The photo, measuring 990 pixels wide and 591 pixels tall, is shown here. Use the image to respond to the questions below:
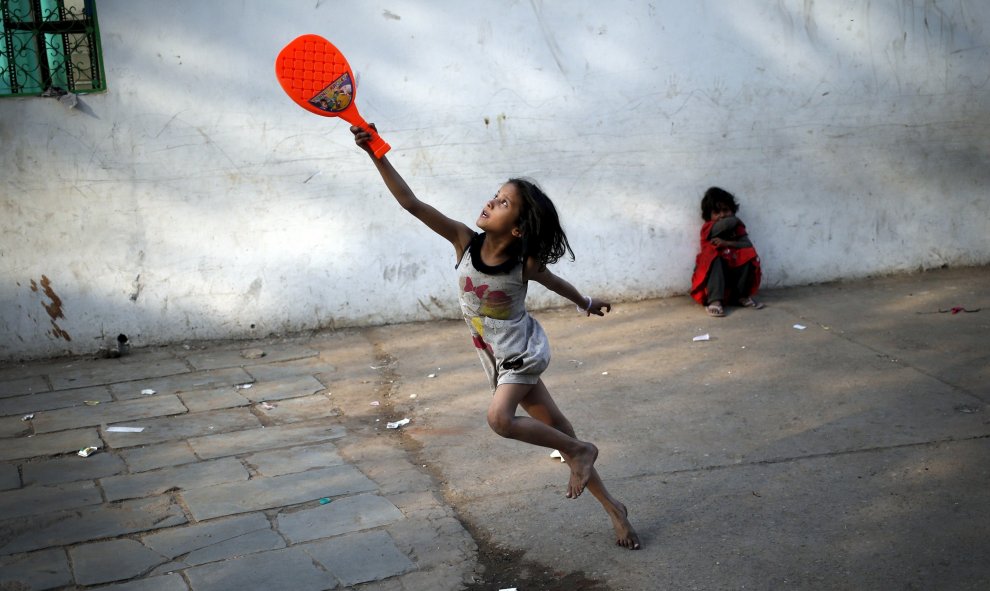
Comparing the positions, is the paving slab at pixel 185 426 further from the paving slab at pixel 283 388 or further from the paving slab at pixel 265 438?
the paving slab at pixel 283 388

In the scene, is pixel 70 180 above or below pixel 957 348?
above

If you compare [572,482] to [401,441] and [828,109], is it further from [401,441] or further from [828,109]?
[828,109]

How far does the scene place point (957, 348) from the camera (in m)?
5.75

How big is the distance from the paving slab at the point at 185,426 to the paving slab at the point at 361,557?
152 cm

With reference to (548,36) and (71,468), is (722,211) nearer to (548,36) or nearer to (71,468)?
(548,36)

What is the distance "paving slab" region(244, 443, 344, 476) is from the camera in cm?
449

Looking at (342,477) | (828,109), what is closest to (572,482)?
(342,477)

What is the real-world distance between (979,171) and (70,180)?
6.33 m

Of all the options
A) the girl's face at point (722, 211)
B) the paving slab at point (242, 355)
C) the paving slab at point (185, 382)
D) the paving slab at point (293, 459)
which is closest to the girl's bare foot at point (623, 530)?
the paving slab at point (293, 459)

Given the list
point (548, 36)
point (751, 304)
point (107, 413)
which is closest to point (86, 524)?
point (107, 413)

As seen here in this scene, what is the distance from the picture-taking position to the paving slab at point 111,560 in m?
3.53

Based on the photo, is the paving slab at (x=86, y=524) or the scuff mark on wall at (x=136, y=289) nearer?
the paving slab at (x=86, y=524)

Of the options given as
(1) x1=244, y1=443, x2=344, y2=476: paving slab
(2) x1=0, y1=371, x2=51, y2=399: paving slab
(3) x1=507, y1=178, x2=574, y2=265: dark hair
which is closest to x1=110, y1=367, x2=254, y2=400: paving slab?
(2) x1=0, y1=371, x2=51, y2=399: paving slab

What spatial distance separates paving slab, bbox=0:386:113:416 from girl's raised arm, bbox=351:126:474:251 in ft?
9.10
